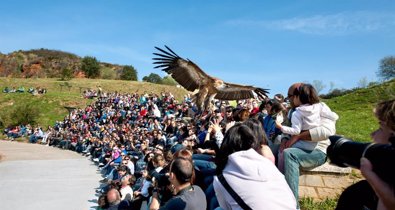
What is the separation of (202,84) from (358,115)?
8.83 meters

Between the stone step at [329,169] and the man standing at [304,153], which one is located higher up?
the man standing at [304,153]

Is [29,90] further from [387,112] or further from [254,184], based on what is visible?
[387,112]

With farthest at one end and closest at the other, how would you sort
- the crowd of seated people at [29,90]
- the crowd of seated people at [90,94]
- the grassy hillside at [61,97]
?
the crowd of seated people at [29,90] < the crowd of seated people at [90,94] < the grassy hillside at [61,97]

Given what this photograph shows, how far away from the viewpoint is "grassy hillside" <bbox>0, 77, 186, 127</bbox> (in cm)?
4036

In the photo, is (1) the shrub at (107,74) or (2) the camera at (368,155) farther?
(1) the shrub at (107,74)

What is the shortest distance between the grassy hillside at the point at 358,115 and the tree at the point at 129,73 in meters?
48.2

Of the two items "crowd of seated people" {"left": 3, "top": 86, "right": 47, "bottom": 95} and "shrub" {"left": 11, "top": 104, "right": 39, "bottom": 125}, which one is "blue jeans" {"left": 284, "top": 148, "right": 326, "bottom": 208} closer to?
"shrub" {"left": 11, "top": 104, "right": 39, "bottom": 125}

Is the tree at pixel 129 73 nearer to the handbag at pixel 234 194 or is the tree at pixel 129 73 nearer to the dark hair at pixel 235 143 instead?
the dark hair at pixel 235 143

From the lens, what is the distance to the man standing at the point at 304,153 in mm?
4090

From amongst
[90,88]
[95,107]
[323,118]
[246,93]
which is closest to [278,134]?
[323,118]

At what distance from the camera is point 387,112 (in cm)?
177

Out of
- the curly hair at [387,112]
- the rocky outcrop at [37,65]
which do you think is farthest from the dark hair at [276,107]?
the rocky outcrop at [37,65]

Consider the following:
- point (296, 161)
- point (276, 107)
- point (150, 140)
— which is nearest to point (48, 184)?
A: point (150, 140)

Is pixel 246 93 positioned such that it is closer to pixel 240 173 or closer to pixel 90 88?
pixel 240 173
